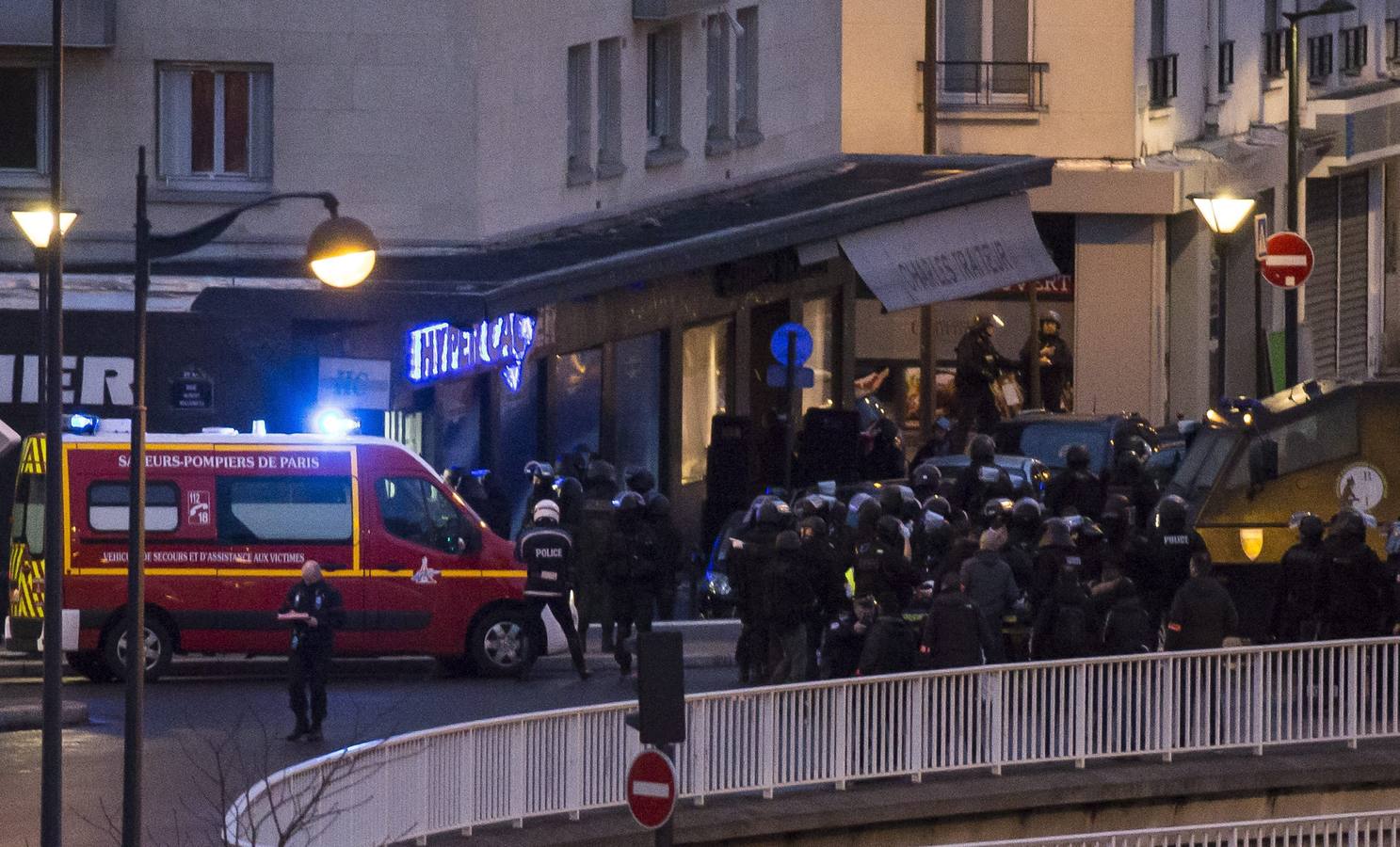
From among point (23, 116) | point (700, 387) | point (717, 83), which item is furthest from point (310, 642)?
point (717, 83)

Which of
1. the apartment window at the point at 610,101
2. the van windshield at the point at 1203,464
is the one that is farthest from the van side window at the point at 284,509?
the apartment window at the point at 610,101

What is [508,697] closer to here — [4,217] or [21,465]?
[21,465]

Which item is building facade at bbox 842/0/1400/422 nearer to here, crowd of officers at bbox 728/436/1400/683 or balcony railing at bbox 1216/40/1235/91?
balcony railing at bbox 1216/40/1235/91

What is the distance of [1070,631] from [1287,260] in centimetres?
1441

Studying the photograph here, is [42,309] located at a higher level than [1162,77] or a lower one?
lower

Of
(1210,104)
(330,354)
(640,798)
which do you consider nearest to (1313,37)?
(1210,104)

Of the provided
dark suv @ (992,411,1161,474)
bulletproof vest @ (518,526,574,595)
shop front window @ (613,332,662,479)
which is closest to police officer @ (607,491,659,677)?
bulletproof vest @ (518,526,574,595)

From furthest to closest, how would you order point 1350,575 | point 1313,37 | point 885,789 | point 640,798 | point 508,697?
point 1313,37 → point 508,697 → point 1350,575 → point 885,789 → point 640,798

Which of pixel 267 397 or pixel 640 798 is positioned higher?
pixel 267 397

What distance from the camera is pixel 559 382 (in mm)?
34594

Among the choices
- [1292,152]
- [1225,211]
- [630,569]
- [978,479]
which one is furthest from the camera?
[1292,152]

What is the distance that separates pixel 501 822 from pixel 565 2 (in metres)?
18.9

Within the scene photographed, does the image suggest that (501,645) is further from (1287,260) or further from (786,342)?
→ (1287,260)

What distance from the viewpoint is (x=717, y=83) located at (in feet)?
134
